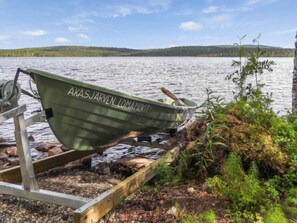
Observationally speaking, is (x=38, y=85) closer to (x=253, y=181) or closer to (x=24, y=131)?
(x=24, y=131)

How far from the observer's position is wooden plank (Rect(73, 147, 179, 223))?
380 centimetres

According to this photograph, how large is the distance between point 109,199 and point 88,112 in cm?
200

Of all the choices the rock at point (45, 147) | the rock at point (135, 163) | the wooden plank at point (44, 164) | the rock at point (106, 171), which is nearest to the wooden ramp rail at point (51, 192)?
the wooden plank at point (44, 164)

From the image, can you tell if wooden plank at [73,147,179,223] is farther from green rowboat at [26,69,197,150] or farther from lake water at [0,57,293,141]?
lake water at [0,57,293,141]

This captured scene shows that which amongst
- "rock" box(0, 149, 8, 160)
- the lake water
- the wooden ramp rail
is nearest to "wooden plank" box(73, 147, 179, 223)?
the wooden ramp rail

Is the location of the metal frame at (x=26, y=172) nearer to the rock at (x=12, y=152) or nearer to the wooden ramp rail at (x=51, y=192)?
the wooden ramp rail at (x=51, y=192)

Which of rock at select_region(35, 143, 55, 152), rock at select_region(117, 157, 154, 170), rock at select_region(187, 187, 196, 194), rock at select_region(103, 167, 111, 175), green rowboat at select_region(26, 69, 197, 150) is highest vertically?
green rowboat at select_region(26, 69, 197, 150)

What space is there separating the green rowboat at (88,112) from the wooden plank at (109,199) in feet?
3.96

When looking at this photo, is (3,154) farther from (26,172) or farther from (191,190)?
(191,190)

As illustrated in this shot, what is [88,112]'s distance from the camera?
19.0 feet

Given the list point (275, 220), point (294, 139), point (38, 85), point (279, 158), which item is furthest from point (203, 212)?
point (38, 85)

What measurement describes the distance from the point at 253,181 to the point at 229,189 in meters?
0.35

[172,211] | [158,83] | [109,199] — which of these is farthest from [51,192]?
[158,83]

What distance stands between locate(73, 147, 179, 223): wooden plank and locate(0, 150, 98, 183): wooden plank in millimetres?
2173
